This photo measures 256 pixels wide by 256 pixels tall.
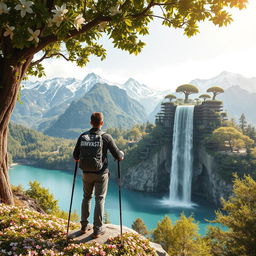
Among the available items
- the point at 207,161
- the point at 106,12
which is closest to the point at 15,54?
the point at 106,12

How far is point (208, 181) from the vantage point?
2625 inches

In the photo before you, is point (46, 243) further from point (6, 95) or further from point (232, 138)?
point (232, 138)

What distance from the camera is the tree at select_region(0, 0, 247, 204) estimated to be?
5.40 meters

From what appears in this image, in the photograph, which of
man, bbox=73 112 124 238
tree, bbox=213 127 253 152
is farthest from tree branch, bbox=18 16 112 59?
tree, bbox=213 127 253 152

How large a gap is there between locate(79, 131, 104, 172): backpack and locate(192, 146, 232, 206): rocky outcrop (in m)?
57.3

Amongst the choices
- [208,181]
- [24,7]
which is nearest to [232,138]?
[208,181]

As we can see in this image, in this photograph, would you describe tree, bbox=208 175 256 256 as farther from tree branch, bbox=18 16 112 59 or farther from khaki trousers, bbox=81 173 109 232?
tree branch, bbox=18 16 112 59

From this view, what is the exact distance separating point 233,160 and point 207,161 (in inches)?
367

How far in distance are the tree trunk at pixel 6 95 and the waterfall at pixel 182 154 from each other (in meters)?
61.3

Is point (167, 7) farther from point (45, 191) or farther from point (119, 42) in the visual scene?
point (45, 191)

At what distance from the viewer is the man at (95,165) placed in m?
6.09

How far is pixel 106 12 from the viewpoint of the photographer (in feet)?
21.0

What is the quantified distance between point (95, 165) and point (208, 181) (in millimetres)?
65715

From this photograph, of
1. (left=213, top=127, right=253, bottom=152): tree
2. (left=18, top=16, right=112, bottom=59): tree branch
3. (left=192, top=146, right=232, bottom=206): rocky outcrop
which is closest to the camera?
(left=18, top=16, right=112, bottom=59): tree branch
